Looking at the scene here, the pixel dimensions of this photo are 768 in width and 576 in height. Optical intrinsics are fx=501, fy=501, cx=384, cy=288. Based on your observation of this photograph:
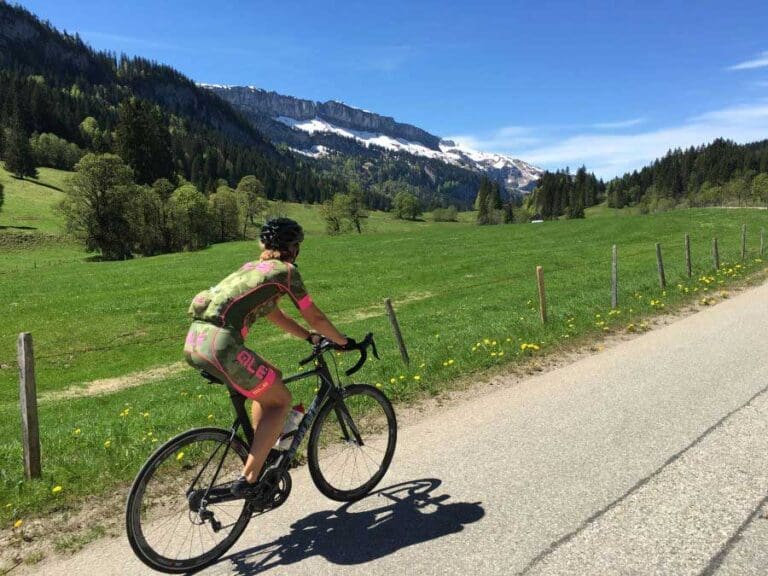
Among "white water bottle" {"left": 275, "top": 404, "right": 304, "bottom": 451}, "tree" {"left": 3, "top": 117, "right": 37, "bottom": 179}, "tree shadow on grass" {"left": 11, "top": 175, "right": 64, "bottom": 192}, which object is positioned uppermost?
"tree" {"left": 3, "top": 117, "right": 37, "bottom": 179}

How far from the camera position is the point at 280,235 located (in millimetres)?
4410

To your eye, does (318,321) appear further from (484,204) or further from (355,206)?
(484,204)

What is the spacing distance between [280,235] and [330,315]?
65.7 feet

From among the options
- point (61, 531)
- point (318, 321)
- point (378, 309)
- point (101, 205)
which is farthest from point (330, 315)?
point (101, 205)

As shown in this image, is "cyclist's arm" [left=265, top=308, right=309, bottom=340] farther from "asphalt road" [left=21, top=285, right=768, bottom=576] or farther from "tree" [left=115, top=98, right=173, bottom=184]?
"tree" [left=115, top=98, right=173, bottom=184]

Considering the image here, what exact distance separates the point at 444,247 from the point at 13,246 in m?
60.3

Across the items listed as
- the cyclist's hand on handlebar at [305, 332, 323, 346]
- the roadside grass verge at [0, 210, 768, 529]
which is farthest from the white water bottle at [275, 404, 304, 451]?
the roadside grass verge at [0, 210, 768, 529]

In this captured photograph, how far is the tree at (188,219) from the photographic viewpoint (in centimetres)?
7312

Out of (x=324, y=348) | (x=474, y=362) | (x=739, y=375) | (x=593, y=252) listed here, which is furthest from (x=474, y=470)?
(x=593, y=252)

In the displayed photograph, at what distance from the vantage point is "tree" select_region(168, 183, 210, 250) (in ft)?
240

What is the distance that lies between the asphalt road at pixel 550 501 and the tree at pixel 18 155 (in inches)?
5555

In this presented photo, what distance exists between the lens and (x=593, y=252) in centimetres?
4247

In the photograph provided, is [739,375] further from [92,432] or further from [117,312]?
[117,312]

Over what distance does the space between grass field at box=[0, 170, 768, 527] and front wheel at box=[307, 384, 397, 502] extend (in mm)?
2472
